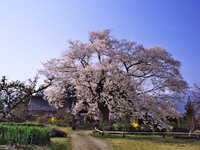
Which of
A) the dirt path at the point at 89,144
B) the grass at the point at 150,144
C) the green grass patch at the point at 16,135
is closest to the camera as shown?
the green grass patch at the point at 16,135

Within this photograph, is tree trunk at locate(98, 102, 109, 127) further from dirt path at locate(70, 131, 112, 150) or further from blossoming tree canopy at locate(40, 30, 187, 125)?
dirt path at locate(70, 131, 112, 150)

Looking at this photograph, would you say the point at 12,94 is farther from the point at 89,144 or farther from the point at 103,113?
the point at 103,113

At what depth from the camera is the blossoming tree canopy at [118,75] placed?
Result: 2164 cm

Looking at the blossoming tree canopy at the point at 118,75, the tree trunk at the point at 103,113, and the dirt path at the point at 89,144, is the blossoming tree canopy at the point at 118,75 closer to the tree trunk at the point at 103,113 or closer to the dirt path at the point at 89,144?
the tree trunk at the point at 103,113

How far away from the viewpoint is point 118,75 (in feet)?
70.6

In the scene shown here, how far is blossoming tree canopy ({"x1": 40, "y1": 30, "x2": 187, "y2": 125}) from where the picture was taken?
21641mm

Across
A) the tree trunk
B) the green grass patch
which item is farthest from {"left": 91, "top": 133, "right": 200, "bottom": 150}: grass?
the green grass patch

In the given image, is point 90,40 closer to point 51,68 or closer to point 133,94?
point 51,68

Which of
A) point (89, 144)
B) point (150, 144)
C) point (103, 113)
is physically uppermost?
point (103, 113)

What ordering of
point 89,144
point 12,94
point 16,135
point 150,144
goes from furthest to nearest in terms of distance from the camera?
1. point 150,144
2. point 89,144
3. point 16,135
4. point 12,94

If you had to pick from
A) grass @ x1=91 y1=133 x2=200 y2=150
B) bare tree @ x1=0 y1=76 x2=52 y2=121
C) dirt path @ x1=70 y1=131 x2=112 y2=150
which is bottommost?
grass @ x1=91 y1=133 x2=200 y2=150

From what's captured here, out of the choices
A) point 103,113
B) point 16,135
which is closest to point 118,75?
point 103,113

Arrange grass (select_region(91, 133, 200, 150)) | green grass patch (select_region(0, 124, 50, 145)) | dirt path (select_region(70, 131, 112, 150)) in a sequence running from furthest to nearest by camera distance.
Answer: grass (select_region(91, 133, 200, 150)), dirt path (select_region(70, 131, 112, 150)), green grass patch (select_region(0, 124, 50, 145))

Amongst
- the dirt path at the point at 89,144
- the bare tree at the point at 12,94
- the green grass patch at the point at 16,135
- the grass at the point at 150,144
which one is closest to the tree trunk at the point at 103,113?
the grass at the point at 150,144
